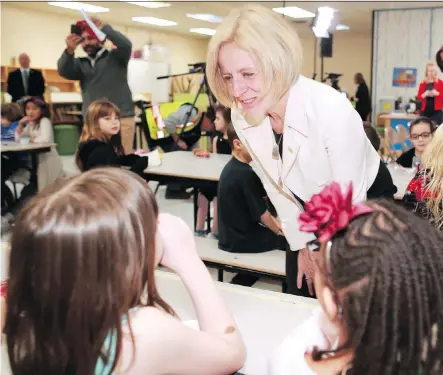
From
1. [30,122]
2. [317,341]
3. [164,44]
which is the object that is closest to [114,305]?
[317,341]

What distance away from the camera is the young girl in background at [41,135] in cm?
440

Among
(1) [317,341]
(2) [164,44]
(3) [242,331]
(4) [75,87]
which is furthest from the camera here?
(2) [164,44]

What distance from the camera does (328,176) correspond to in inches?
52.9

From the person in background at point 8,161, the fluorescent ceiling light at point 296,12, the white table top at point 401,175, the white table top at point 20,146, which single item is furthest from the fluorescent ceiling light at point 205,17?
the white table top at point 401,175

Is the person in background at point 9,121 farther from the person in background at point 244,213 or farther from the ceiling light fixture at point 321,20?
the ceiling light fixture at point 321,20

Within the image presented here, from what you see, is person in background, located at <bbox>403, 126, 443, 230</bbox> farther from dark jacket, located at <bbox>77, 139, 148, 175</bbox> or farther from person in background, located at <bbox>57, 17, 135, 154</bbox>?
person in background, located at <bbox>57, 17, 135, 154</bbox>

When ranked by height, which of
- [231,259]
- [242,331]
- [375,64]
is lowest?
[231,259]

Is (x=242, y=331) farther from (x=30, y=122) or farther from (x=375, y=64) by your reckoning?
(x=375, y=64)

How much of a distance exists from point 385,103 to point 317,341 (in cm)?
839

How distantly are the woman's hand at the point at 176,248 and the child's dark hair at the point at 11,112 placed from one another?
420cm

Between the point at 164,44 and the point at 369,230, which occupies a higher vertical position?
the point at 164,44

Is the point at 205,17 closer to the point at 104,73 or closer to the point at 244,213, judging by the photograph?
the point at 104,73

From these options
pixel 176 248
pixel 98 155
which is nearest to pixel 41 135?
pixel 98 155

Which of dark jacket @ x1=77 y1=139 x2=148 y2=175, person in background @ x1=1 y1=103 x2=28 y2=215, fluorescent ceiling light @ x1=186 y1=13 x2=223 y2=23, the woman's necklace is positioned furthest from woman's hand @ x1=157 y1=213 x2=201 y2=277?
fluorescent ceiling light @ x1=186 y1=13 x2=223 y2=23
